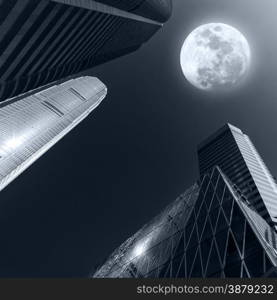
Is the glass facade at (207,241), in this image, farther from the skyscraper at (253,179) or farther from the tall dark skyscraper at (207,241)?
the skyscraper at (253,179)

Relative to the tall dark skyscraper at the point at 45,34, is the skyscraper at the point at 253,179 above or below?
below

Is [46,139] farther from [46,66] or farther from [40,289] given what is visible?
[40,289]

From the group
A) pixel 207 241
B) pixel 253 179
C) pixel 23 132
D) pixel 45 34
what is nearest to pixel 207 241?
pixel 207 241

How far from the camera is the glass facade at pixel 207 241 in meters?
37.2

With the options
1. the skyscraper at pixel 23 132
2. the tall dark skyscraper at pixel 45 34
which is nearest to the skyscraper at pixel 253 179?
the tall dark skyscraper at pixel 45 34

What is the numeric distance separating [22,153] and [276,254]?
139 metres

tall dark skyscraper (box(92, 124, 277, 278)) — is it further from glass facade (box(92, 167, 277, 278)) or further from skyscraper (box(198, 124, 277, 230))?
skyscraper (box(198, 124, 277, 230))

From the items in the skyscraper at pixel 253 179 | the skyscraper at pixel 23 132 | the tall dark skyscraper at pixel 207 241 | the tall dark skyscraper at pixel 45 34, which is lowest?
the skyscraper at pixel 253 179

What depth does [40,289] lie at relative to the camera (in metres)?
24.1

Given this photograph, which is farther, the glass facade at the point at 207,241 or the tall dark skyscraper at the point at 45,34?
the tall dark skyscraper at the point at 45,34

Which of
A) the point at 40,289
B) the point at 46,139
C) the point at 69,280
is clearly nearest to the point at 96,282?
the point at 69,280

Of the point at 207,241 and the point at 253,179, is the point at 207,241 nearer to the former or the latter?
the point at 207,241

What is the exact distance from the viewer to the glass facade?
122ft

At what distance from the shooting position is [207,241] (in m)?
44.4
